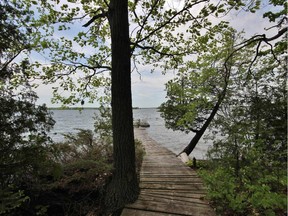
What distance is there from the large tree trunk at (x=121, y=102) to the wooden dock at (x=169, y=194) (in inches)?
13.7

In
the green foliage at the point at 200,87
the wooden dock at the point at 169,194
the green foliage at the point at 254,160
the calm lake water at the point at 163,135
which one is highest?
the green foliage at the point at 200,87

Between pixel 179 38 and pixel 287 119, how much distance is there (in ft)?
10.9

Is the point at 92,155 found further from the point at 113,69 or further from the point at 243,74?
the point at 243,74

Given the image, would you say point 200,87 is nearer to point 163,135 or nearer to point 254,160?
point 254,160

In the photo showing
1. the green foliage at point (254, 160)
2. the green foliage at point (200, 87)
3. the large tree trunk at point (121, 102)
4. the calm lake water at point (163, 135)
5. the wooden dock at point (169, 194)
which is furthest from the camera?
the calm lake water at point (163, 135)

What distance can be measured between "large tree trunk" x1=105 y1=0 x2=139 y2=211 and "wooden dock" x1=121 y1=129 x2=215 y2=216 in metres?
0.35

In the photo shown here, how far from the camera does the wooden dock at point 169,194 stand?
2.72 metres

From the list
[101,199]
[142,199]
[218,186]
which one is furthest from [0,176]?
[218,186]

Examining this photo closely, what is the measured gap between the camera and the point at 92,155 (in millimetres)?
4398

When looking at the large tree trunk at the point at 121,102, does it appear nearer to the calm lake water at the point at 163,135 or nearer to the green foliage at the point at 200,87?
the calm lake water at the point at 163,135

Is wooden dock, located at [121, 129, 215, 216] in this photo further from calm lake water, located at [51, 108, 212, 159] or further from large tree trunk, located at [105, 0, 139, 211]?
calm lake water, located at [51, 108, 212, 159]

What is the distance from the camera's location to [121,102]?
3.25 meters

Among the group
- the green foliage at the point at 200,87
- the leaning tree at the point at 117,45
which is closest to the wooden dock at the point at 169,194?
the leaning tree at the point at 117,45

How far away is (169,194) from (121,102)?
6.22 ft
